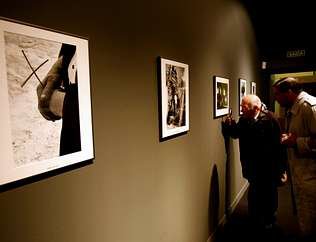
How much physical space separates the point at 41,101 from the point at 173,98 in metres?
1.20

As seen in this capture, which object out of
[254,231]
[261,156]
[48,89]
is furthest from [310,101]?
[48,89]

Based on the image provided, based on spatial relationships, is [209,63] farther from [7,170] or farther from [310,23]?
[310,23]

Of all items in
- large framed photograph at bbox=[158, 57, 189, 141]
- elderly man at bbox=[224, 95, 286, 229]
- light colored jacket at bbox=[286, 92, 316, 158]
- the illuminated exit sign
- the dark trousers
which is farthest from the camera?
the illuminated exit sign

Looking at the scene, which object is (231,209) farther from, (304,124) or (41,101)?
(41,101)

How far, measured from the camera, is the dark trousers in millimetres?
3051

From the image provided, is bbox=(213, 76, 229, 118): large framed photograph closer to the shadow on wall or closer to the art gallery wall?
the art gallery wall

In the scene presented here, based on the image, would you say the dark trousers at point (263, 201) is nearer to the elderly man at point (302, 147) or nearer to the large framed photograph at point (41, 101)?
the elderly man at point (302, 147)

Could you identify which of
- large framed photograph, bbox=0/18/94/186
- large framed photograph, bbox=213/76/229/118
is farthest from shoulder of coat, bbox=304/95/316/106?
large framed photograph, bbox=0/18/94/186

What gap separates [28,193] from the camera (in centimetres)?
100

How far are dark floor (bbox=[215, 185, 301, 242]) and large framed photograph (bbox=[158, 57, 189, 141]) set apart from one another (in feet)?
5.36

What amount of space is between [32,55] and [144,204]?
1.17m

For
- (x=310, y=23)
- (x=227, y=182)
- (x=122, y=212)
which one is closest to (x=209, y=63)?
(x=227, y=182)

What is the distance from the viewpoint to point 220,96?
3.27 metres

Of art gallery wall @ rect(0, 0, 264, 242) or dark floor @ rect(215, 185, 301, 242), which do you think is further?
dark floor @ rect(215, 185, 301, 242)
